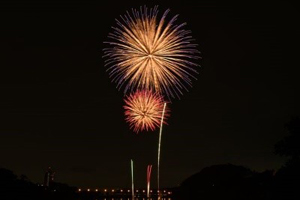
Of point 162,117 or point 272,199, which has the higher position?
point 162,117

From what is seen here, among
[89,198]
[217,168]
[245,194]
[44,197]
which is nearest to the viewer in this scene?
[245,194]

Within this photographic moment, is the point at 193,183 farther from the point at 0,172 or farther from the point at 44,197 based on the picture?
the point at 0,172

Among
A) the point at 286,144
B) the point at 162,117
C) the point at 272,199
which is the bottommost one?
the point at 272,199

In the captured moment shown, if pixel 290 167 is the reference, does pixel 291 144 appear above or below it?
above

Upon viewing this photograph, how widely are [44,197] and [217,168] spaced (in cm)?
5457

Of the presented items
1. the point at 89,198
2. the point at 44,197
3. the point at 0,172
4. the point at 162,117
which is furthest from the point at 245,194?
the point at 89,198

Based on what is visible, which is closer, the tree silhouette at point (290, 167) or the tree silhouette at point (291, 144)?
the tree silhouette at point (290, 167)

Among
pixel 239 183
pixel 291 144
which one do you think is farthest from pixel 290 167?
pixel 239 183

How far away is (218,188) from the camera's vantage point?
106062mm

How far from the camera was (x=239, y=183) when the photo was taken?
78875mm

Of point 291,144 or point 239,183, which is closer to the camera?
point 291,144

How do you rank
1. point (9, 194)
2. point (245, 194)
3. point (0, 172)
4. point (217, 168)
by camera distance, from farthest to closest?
point (217, 168) → point (0, 172) → point (9, 194) → point (245, 194)

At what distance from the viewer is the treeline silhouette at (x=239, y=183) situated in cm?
3486

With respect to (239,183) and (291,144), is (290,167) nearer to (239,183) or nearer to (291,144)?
(291,144)
